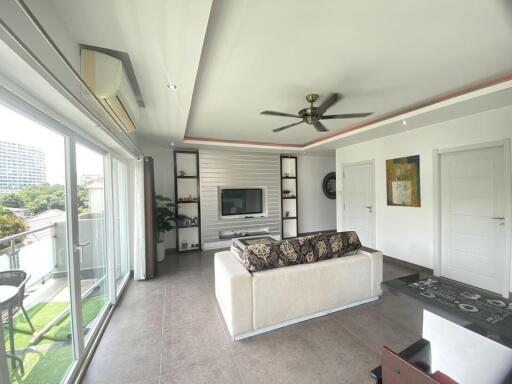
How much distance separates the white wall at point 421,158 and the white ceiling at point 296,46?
87cm

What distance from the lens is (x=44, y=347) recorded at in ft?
4.81

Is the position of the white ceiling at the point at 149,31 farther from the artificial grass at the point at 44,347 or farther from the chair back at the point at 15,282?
the artificial grass at the point at 44,347

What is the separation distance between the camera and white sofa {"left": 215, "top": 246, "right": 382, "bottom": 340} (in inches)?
75.8

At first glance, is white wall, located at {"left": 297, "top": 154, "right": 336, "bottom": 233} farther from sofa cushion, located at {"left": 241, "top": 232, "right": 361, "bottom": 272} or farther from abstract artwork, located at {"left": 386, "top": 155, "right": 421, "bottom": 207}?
sofa cushion, located at {"left": 241, "top": 232, "right": 361, "bottom": 272}

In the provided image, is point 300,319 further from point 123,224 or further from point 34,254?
point 123,224

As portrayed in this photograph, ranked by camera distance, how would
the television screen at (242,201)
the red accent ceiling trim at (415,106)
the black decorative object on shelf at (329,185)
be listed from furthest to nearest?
the black decorative object on shelf at (329,185), the television screen at (242,201), the red accent ceiling trim at (415,106)

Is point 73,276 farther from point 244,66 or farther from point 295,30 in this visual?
point 295,30

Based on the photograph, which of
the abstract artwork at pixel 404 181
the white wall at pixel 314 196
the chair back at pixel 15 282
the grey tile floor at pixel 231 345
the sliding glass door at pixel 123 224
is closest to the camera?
the chair back at pixel 15 282

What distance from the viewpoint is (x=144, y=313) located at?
7.94ft

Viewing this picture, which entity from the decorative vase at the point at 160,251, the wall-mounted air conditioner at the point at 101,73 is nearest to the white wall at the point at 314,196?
the decorative vase at the point at 160,251

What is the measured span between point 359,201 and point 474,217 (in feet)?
6.09

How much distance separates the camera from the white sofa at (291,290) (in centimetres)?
192

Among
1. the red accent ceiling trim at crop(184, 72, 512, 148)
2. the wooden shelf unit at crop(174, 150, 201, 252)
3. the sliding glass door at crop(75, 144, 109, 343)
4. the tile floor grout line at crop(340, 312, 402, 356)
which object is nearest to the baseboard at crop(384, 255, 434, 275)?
the tile floor grout line at crop(340, 312, 402, 356)

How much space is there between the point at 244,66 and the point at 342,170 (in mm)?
3765
